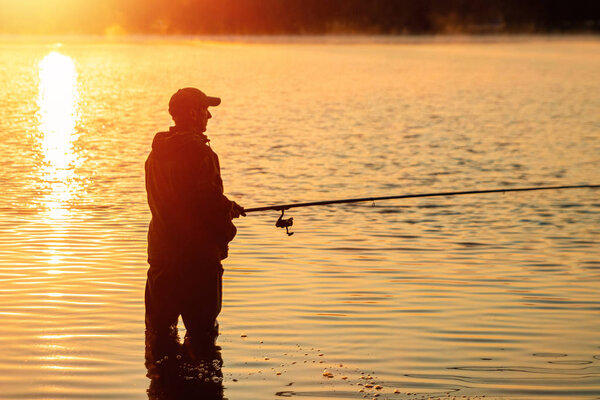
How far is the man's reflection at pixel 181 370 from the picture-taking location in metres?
6.28

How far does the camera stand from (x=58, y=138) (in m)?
23.4

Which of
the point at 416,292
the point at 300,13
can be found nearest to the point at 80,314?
the point at 416,292

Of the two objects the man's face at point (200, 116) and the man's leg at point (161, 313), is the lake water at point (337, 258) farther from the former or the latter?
the man's face at point (200, 116)

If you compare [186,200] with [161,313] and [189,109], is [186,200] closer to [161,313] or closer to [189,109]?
[189,109]

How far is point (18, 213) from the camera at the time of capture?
42.6 feet

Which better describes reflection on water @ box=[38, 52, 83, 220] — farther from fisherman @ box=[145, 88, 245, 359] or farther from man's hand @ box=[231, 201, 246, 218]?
man's hand @ box=[231, 201, 246, 218]

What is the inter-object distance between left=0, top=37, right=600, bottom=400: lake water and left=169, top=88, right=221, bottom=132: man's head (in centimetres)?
138

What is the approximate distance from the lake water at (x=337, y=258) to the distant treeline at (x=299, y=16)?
7782 cm

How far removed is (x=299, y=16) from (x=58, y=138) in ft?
275

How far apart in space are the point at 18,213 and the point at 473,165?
822 cm

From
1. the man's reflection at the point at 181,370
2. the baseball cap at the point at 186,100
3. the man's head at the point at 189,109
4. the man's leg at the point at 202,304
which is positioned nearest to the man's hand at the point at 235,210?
the man's leg at the point at 202,304

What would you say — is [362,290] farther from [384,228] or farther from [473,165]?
[473,165]

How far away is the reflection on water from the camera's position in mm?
14675

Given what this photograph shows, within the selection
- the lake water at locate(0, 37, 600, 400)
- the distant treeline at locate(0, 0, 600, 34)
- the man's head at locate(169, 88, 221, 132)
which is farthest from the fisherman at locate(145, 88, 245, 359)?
the distant treeline at locate(0, 0, 600, 34)
